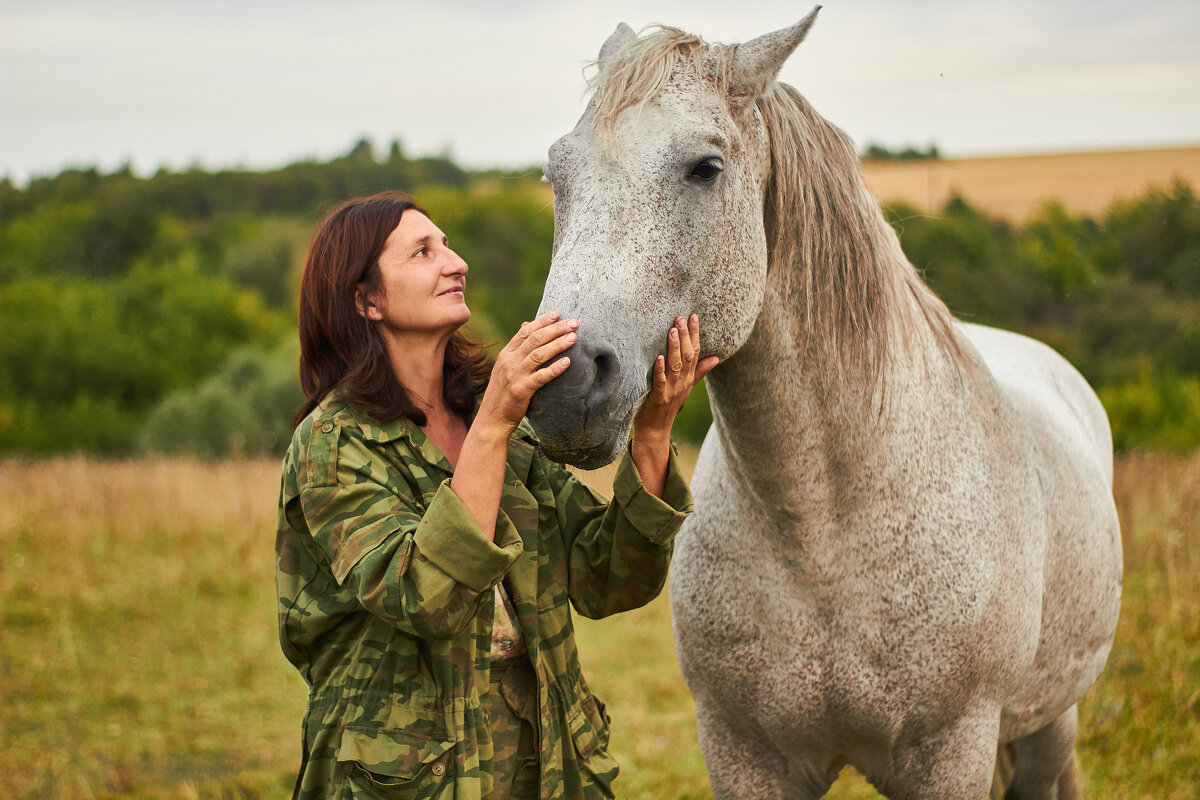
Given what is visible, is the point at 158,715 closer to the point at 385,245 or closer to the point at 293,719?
the point at 293,719

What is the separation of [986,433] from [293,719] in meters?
4.31

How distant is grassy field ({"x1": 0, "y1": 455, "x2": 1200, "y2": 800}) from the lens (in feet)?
13.7

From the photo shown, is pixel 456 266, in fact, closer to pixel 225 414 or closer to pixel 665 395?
pixel 665 395

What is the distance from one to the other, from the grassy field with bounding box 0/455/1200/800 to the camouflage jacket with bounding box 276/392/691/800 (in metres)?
2.47

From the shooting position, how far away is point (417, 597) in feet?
4.99

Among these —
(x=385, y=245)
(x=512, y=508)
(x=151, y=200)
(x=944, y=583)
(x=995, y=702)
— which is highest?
(x=151, y=200)

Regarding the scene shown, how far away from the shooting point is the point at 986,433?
220 cm

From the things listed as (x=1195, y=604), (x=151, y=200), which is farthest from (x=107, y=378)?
(x=1195, y=604)

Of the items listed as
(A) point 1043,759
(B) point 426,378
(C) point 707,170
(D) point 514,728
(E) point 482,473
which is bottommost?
(A) point 1043,759

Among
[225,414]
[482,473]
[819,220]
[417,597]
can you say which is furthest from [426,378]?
[225,414]

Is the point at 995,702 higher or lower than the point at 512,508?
lower

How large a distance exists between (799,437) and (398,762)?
3.29 feet

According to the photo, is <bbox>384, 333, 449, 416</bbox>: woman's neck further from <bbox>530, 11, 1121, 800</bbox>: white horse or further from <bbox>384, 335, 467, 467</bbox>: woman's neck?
<bbox>530, 11, 1121, 800</bbox>: white horse

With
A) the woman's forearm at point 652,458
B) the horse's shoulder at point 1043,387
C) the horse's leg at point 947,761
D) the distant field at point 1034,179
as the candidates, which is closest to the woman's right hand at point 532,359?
the woman's forearm at point 652,458
